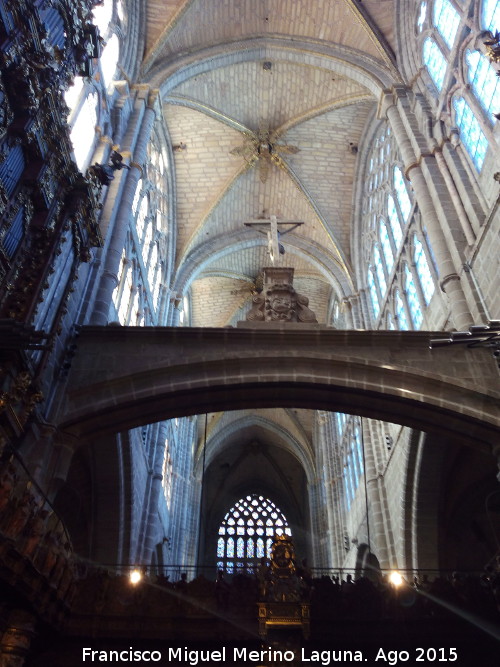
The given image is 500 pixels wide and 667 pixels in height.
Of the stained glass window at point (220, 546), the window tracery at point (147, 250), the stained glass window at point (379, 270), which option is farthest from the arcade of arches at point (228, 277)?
the stained glass window at point (220, 546)

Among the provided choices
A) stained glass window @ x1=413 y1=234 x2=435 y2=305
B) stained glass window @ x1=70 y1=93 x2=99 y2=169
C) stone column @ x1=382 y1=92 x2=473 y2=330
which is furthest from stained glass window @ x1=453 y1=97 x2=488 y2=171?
stained glass window @ x1=70 y1=93 x2=99 y2=169

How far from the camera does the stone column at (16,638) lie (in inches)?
245

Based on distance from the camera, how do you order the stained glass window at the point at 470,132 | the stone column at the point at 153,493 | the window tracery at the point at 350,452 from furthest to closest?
the window tracery at the point at 350,452
the stone column at the point at 153,493
the stained glass window at the point at 470,132

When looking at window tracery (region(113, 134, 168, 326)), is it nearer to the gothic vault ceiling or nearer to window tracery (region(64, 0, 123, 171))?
the gothic vault ceiling

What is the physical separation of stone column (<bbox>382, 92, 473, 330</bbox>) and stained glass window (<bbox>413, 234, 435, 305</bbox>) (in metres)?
1.57

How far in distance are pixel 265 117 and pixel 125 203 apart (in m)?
9.44

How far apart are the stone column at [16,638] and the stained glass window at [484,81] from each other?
1060 cm

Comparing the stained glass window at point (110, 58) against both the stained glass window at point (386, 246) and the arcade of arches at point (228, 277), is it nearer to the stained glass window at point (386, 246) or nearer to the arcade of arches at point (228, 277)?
the arcade of arches at point (228, 277)

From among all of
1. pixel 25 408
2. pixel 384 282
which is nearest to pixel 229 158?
pixel 384 282

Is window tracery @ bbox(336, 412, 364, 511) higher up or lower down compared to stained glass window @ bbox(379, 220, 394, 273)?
lower down

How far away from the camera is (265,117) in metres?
19.9

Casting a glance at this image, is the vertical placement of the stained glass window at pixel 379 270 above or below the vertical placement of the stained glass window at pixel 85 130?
above

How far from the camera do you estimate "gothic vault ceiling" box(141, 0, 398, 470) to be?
16250 mm

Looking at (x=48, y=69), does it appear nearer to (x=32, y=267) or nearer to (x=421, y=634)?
(x=32, y=267)
